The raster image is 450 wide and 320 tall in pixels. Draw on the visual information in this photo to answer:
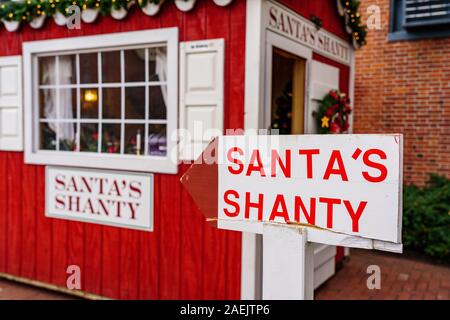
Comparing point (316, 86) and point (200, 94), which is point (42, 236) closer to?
point (200, 94)

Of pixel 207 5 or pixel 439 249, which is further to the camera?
pixel 439 249

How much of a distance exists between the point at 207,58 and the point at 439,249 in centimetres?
443

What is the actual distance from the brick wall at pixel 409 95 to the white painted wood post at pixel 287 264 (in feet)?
20.0

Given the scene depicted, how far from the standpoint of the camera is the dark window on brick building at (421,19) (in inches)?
263

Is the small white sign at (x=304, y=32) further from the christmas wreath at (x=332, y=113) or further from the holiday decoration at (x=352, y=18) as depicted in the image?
the christmas wreath at (x=332, y=113)

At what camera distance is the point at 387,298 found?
4.76m

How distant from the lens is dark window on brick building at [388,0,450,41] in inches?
263

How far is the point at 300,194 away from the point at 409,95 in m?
6.27

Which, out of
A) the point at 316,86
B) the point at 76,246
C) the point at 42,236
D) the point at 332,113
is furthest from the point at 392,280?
the point at 42,236

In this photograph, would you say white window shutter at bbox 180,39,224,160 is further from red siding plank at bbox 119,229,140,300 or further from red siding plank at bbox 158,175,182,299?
red siding plank at bbox 119,229,140,300

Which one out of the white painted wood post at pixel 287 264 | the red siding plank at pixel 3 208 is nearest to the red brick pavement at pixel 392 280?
the white painted wood post at pixel 287 264

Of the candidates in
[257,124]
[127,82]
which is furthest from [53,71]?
[257,124]

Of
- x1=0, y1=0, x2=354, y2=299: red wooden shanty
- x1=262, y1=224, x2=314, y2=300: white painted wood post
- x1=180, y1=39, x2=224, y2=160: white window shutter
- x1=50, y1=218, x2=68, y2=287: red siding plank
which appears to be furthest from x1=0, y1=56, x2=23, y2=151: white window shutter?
x1=262, y1=224, x2=314, y2=300: white painted wood post

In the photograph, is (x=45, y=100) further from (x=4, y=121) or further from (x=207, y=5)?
(x=207, y=5)
